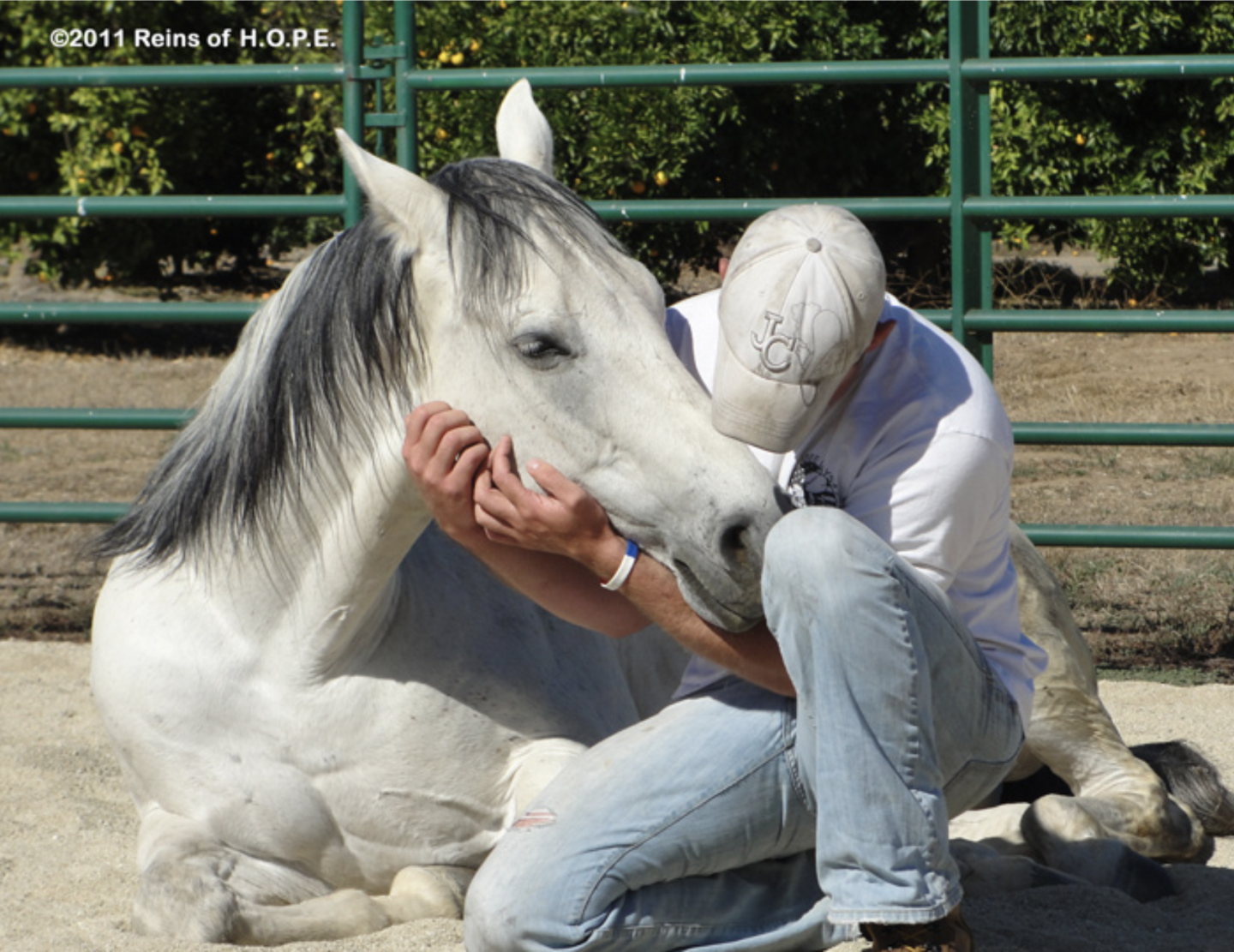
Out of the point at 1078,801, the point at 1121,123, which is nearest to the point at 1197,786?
the point at 1078,801

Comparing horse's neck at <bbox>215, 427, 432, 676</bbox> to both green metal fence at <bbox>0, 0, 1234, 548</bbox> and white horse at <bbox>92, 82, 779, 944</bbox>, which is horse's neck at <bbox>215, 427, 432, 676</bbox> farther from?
green metal fence at <bbox>0, 0, 1234, 548</bbox>

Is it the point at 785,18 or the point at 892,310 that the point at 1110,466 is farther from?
the point at 892,310

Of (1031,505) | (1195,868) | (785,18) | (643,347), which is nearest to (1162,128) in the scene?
(785,18)

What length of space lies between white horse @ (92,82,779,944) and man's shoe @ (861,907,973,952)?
0.39 m

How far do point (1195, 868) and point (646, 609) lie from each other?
50.0 inches

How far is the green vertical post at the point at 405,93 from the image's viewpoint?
4199 mm

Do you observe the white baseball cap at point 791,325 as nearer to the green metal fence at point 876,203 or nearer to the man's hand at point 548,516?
the man's hand at point 548,516

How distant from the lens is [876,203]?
4.00 metres

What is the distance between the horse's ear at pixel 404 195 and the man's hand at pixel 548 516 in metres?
0.32

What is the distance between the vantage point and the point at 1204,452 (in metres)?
6.66

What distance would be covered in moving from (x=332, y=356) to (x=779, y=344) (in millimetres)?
670

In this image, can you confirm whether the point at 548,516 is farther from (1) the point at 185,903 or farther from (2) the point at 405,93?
(2) the point at 405,93

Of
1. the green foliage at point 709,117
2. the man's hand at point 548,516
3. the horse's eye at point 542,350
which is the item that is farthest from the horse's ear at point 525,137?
the green foliage at point 709,117

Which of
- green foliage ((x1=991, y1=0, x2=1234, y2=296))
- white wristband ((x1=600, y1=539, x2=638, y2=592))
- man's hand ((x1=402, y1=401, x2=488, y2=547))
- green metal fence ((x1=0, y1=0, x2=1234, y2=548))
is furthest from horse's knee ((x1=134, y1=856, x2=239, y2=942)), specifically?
green foliage ((x1=991, y1=0, x2=1234, y2=296))
